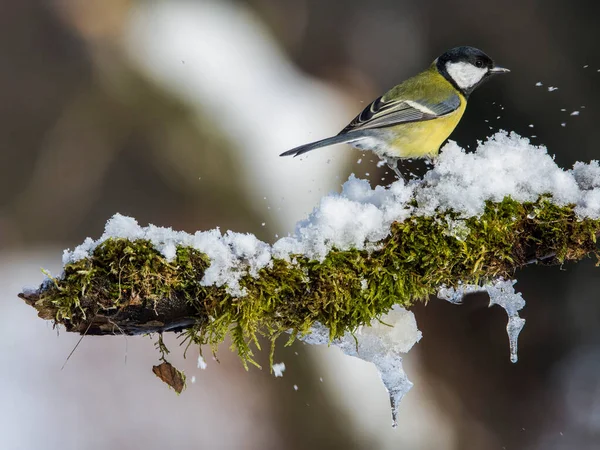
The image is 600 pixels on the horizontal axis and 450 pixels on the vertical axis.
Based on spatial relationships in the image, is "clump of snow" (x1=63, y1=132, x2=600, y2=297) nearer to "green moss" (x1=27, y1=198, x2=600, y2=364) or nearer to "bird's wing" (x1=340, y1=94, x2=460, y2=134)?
"green moss" (x1=27, y1=198, x2=600, y2=364)

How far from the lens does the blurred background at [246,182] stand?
3.98 meters

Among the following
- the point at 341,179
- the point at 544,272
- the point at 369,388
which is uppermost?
the point at 341,179

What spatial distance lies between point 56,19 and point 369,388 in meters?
3.67

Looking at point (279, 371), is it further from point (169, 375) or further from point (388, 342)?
point (169, 375)

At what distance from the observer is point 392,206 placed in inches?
70.2

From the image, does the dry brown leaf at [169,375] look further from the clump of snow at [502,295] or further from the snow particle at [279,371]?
the snow particle at [279,371]

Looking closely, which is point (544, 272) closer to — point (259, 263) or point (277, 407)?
point (277, 407)

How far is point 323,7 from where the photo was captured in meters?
5.61

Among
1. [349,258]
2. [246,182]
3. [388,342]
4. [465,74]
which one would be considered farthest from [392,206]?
[246,182]

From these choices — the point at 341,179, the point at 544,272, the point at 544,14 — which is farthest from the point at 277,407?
the point at 544,14

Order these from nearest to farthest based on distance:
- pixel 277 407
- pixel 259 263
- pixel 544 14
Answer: pixel 259 263 → pixel 277 407 → pixel 544 14

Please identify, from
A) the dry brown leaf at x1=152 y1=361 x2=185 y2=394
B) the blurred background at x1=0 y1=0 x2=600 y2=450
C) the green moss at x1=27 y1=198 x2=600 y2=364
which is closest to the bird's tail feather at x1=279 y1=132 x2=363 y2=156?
the green moss at x1=27 y1=198 x2=600 y2=364

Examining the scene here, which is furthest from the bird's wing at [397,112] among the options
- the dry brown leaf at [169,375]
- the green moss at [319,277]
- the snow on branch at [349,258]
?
the dry brown leaf at [169,375]

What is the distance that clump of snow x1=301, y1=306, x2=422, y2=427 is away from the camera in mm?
1904
